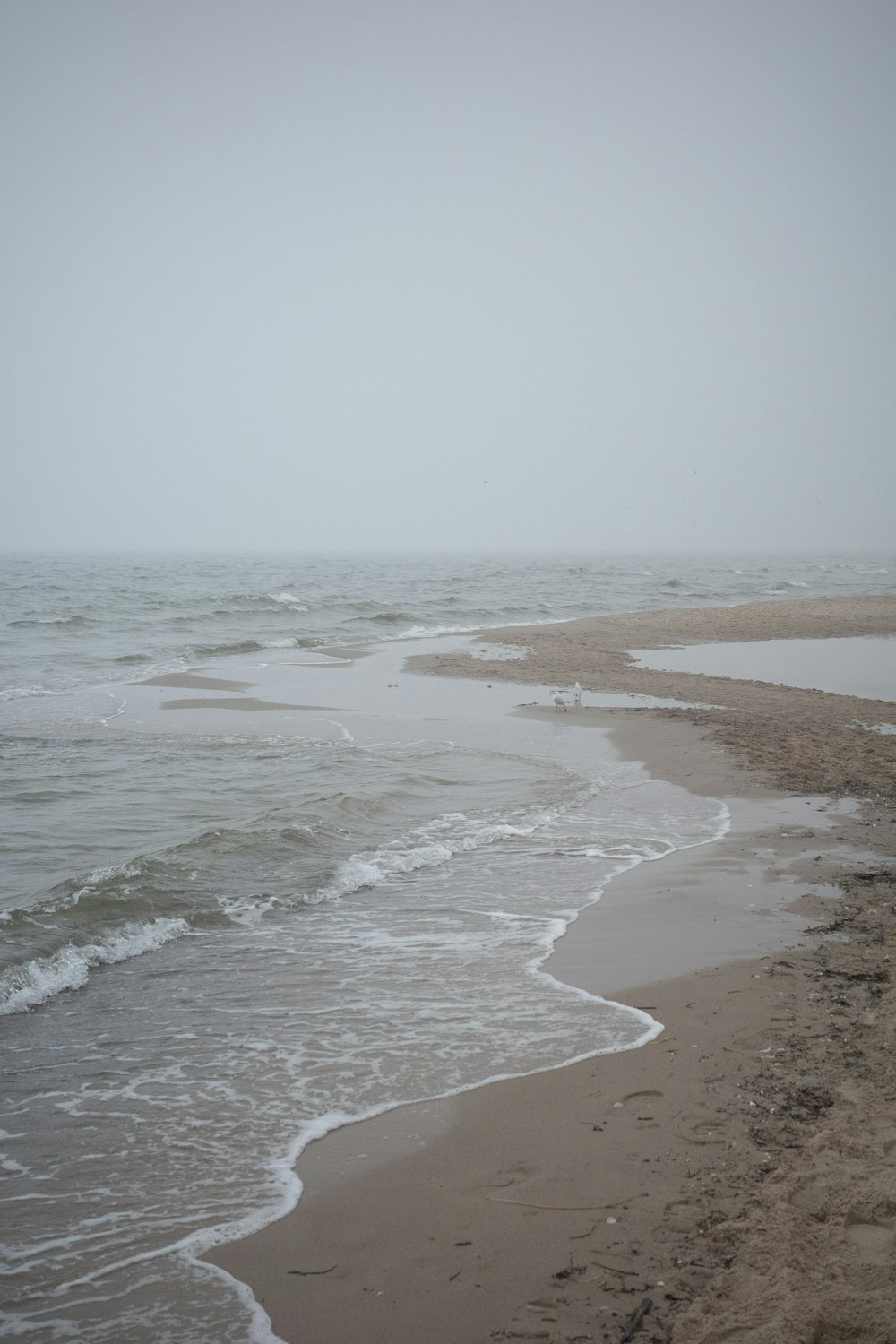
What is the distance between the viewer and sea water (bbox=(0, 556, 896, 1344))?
338 centimetres

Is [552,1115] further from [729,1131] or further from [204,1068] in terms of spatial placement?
[204,1068]

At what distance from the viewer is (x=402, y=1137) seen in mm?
3830

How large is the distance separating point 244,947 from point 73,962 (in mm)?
1116

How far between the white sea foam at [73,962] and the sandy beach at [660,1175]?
254cm

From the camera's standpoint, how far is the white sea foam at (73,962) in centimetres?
535

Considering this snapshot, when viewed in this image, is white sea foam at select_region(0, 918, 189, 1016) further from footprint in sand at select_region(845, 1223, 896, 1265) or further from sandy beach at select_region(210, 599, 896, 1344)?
footprint in sand at select_region(845, 1223, 896, 1265)

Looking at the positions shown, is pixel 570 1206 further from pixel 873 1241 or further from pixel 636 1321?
pixel 873 1241

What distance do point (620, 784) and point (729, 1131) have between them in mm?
7085

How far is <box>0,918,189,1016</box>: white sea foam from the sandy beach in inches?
100.0

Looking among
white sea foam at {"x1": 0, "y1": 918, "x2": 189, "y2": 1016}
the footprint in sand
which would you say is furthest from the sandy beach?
white sea foam at {"x1": 0, "y1": 918, "x2": 189, "y2": 1016}

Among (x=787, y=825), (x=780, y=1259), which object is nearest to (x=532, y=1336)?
(x=780, y=1259)

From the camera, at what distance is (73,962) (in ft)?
18.9

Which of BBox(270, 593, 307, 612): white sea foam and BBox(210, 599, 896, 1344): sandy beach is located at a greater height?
BBox(270, 593, 307, 612): white sea foam

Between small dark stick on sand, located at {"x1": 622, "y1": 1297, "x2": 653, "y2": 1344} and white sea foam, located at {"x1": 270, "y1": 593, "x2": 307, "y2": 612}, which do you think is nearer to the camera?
small dark stick on sand, located at {"x1": 622, "y1": 1297, "x2": 653, "y2": 1344}
